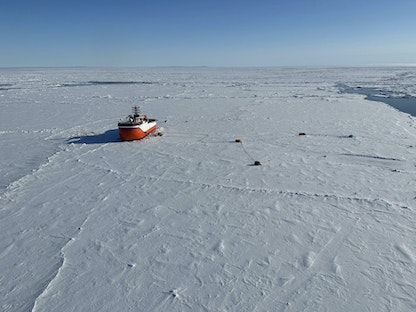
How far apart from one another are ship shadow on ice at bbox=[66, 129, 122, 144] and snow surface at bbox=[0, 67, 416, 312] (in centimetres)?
10

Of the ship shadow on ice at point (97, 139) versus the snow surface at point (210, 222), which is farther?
the ship shadow on ice at point (97, 139)

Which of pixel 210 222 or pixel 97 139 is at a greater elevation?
pixel 210 222

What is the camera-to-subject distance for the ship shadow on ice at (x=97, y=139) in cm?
1240

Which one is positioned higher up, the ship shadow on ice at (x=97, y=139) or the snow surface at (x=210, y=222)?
the snow surface at (x=210, y=222)

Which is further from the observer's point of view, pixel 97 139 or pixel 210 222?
pixel 97 139

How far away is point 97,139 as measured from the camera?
502 inches

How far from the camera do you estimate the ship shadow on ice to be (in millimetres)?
12405

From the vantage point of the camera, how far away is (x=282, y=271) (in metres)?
4.98

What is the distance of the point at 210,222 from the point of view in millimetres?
6457

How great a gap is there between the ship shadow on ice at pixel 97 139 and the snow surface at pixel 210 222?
0.10 metres

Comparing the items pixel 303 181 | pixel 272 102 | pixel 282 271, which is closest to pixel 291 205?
pixel 303 181

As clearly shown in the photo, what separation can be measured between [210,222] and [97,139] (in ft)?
25.3

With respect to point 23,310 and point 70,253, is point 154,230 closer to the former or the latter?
point 70,253

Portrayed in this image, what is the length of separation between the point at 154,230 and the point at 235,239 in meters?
1.45
